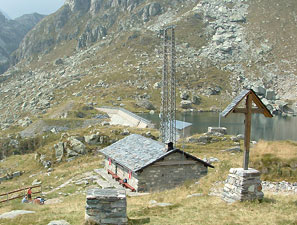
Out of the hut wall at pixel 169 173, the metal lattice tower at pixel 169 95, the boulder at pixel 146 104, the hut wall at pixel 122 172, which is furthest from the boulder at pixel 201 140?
the boulder at pixel 146 104

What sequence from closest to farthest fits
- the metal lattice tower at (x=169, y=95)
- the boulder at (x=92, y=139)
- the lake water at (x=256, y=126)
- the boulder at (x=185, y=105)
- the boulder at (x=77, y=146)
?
the metal lattice tower at (x=169, y=95) < the boulder at (x=77, y=146) < the boulder at (x=92, y=139) < the lake water at (x=256, y=126) < the boulder at (x=185, y=105)

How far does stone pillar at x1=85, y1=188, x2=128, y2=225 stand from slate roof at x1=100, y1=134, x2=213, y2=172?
493 inches

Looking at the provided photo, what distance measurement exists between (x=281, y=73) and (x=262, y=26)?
43.4 meters

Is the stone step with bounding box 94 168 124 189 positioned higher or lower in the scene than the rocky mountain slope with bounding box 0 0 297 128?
lower

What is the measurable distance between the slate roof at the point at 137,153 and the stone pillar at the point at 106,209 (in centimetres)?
1251

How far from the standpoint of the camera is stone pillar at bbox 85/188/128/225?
1170 centimetres

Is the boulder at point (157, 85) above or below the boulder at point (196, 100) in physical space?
above

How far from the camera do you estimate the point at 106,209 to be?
38.6ft

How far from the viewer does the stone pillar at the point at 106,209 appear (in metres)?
11.7

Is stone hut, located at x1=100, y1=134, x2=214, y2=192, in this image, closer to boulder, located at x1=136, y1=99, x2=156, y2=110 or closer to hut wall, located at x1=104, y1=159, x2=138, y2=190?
hut wall, located at x1=104, y1=159, x2=138, y2=190

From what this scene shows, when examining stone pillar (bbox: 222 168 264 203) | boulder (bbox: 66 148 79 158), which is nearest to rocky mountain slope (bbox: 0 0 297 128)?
boulder (bbox: 66 148 79 158)

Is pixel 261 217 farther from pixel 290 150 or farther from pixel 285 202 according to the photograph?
pixel 290 150

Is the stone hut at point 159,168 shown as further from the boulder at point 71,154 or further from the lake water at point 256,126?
the lake water at point 256,126

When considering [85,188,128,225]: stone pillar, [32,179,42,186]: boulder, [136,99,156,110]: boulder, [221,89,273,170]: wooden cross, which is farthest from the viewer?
[136,99,156,110]: boulder
